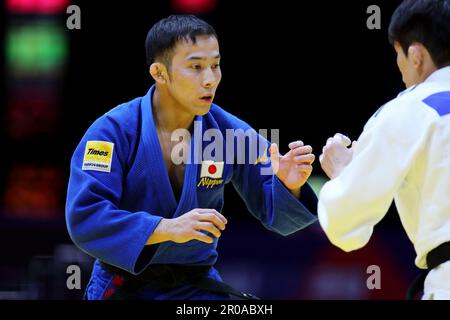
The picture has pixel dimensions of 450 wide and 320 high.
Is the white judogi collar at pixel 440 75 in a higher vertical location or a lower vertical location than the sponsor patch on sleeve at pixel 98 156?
higher

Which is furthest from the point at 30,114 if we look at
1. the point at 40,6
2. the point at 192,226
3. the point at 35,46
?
the point at 192,226

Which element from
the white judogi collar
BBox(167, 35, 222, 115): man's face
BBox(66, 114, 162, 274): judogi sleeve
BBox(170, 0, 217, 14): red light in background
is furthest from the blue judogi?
BBox(170, 0, 217, 14): red light in background

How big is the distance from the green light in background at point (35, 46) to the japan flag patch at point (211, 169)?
279 centimetres

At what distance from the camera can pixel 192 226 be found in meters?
3.42

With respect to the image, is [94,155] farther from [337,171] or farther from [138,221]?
[337,171]

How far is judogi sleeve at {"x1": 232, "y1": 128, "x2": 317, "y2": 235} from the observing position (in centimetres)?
390

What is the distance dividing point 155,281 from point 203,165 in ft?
1.80

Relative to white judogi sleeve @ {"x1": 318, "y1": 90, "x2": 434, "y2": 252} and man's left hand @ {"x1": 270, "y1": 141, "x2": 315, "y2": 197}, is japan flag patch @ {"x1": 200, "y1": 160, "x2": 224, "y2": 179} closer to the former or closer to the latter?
man's left hand @ {"x1": 270, "y1": 141, "x2": 315, "y2": 197}

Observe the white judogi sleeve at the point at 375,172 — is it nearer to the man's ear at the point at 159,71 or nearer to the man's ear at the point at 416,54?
the man's ear at the point at 416,54

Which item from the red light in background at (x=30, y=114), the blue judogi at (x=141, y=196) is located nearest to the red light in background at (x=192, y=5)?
the red light in background at (x=30, y=114)

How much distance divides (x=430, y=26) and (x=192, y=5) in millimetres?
3385

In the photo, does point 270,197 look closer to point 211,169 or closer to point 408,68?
point 211,169

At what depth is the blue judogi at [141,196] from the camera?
3.57 meters

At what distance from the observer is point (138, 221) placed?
3561 mm
